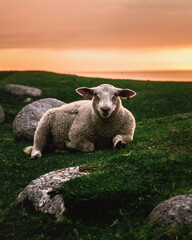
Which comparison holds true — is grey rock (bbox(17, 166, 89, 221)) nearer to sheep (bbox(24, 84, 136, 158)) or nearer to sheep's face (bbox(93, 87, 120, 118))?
sheep's face (bbox(93, 87, 120, 118))

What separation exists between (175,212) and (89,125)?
5.13 metres

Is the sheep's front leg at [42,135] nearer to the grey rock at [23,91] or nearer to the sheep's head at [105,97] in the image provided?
the sheep's head at [105,97]

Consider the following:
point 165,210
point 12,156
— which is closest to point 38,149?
point 12,156

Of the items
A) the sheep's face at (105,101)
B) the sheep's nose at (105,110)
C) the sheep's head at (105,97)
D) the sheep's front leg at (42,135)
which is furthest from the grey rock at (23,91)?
the sheep's nose at (105,110)

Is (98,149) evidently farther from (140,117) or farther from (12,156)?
(140,117)

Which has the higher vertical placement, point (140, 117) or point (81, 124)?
point (81, 124)

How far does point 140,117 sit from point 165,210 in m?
15.8

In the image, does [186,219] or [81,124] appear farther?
[81,124]

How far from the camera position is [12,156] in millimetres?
10203

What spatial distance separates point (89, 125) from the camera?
9.27 m

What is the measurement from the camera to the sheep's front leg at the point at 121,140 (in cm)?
884

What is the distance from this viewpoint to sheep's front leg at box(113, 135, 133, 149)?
8844mm

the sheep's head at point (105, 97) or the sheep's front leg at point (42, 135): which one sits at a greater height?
the sheep's head at point (105, 97)

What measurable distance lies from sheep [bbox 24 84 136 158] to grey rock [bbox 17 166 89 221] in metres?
2.37
